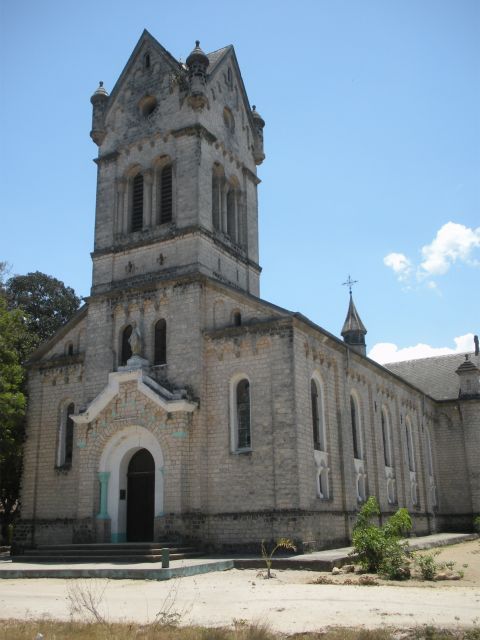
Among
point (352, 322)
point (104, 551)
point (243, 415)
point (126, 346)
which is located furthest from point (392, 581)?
point (352, 322)

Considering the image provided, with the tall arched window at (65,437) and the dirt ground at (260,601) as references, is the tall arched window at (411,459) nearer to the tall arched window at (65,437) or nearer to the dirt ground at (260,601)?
the tall arched window at (65,437)

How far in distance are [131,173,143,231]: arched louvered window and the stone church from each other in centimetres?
10

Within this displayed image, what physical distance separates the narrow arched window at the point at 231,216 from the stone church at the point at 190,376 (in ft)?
0.21

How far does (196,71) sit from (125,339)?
1277cm

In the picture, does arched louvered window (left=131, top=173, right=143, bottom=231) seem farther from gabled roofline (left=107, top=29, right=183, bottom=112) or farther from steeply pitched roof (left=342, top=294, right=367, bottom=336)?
steeply pitched roof (left=342, top=294, right=367, bottom=336)

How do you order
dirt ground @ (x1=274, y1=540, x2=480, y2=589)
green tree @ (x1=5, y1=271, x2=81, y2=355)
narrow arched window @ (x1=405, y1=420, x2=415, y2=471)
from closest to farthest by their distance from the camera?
dirt ground @ (x1=274, y1=540, x2=480, y2=589)
narrow arched window @ (x1=405, y1=420, x2=415, y2=471)
green tree @ (x1=5, y1=271, x2=81, y2=355)

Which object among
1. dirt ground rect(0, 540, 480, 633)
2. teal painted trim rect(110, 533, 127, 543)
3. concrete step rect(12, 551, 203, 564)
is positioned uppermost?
teal painted trim rect(110, 533, 127, 543)

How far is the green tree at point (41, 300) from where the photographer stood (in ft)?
145

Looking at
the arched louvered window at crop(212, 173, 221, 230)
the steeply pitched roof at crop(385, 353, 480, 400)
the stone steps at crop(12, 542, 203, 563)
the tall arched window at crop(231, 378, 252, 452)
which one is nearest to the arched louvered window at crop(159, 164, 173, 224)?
the arched louvered window at crop(212, 173, 221, 230)

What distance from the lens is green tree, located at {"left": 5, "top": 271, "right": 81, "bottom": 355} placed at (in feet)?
145

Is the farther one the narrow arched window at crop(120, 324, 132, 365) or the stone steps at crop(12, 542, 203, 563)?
the narrow arched window at crop(120, 324, 132, 365)

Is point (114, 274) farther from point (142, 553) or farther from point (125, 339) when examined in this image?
point (142, 553)

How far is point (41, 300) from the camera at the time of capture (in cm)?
4538

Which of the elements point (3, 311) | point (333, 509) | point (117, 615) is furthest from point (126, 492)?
point (117, 615)
